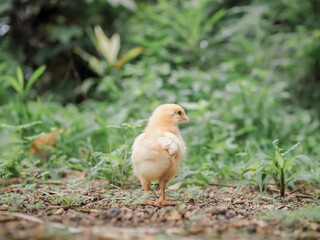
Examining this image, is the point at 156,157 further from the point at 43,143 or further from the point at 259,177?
the point at 43,143

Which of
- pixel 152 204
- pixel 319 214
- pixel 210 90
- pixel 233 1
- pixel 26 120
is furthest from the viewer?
pixel 233 1

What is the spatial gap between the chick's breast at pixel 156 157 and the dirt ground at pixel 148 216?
0.69ft

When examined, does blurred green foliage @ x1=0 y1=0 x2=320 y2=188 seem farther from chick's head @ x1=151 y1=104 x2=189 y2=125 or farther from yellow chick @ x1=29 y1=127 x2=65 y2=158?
chick's head @ x1=151 y1=104 x2=189 y2=125

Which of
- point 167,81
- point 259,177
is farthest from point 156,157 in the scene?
point 167,81

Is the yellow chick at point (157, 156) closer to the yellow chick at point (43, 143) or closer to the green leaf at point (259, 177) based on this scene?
the green leaf at point (259, 177)

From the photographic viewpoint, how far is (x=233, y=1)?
7.36m

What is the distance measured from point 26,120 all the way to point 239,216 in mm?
2955

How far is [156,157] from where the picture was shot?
224 centimetres

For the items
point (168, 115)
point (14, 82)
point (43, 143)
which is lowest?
point (43, 143)

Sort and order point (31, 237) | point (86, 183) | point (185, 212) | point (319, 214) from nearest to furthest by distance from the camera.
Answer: point (31, 237), point (319, 214), point (185, 212), point (86, 183)

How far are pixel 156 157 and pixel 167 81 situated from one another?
3519mm

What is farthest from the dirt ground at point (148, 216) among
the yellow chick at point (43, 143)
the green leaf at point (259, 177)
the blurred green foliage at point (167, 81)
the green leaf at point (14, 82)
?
the green leaf at point (14, 82)

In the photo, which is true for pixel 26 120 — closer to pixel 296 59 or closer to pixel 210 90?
pixel 210 90

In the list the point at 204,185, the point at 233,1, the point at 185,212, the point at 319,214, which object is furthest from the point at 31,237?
the point at 233,1
